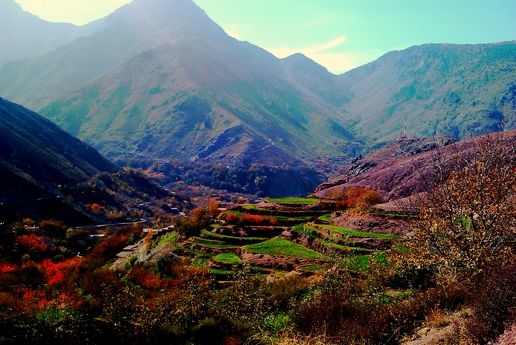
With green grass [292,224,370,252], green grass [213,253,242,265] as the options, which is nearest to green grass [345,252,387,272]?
green grass [292,224,370,252]

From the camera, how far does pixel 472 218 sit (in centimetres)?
1478

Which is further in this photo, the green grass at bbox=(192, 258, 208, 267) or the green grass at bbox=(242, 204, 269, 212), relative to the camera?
the green grass at bbox=(242, 204, 269, 212)

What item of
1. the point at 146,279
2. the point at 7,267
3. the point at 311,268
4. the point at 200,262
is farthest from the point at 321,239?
the point at 7,267

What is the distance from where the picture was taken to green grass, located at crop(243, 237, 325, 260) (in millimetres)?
28000

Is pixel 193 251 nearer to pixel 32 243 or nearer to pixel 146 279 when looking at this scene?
pixel 146 279

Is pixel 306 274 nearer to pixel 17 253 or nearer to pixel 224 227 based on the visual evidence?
pixel 224 227

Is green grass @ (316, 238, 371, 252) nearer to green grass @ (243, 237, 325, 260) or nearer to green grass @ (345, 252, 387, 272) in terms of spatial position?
green grass @ (243, 237, 325, 260)

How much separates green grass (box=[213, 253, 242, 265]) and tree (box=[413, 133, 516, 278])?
557 inches

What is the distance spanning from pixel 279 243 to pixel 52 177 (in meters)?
110

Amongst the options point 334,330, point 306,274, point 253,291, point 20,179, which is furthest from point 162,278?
point 20,179

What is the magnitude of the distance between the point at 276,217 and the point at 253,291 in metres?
23.0

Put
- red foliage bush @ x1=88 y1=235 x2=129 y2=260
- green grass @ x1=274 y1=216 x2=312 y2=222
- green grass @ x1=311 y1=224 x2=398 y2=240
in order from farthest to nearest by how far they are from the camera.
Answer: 1. red foliage bush @ x1=88 y1=235 x2=129 y2=260
2. green grass @ x1=274 y1=216 x2=312 y2=222
3. green grass @ x1=311 y1=224 x2=398 y2=240

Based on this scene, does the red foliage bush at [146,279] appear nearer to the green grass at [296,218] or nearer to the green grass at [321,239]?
the green grass at [321,239]

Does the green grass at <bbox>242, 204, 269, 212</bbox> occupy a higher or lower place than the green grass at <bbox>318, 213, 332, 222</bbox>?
higher
